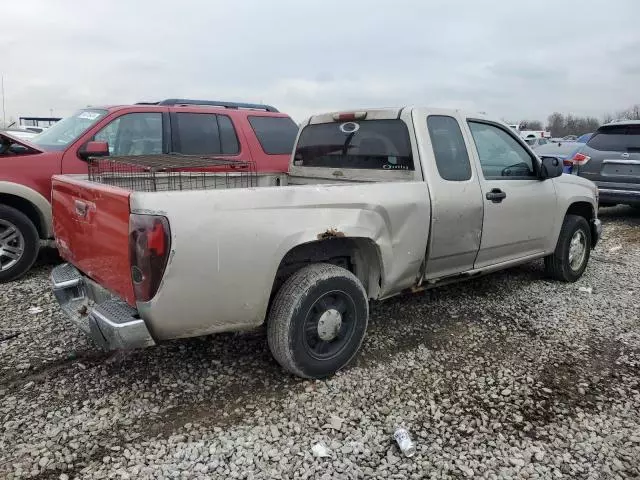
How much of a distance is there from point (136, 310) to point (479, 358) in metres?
2.41

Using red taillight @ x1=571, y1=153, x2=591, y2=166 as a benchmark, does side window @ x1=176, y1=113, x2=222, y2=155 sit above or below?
above

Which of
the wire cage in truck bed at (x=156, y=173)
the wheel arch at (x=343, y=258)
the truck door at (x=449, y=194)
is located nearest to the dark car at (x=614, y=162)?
the truck door at (x=449, y=194)

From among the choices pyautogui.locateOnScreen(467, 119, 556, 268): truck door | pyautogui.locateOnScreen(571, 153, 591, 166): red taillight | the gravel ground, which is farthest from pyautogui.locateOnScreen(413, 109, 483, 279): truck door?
pyautogui.locateOnScreen(571, 153, 591, 166): red taillight

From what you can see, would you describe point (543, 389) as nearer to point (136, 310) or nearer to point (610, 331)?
point (610, 331)

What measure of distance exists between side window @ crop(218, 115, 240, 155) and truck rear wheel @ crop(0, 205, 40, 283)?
2.32 m

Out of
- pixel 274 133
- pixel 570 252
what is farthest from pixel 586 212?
pixel 274 133

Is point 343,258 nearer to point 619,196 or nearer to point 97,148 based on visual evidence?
point 97,148

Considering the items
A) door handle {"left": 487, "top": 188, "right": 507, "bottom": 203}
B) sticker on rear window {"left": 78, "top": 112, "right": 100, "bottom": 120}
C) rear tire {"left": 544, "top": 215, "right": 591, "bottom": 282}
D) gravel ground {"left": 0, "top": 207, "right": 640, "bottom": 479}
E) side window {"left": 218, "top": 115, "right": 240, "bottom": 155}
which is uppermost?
sticker on rear window {"left": 78, "top": 112, "right": 100, "bottom": 120}

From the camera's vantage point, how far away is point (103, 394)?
3.15 m

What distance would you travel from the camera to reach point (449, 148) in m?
4.16

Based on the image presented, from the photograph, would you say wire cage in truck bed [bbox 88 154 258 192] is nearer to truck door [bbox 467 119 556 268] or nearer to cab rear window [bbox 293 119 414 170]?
cab rear window [bbox 293 119 414 170]

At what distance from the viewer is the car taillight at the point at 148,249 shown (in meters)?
2.57

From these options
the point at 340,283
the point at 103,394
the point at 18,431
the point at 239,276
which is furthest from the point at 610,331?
the point at 18,431

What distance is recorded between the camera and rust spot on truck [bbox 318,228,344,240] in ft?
10.4
